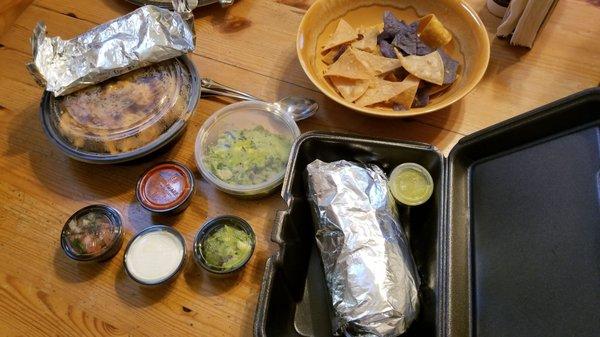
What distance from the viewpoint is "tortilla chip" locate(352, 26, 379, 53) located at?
116cm

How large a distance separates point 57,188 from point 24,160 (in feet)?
0.43

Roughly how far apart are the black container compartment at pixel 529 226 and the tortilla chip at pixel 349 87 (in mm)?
267

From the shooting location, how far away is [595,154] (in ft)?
2.38

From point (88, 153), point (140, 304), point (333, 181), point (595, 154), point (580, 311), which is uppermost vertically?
point (595, 154)

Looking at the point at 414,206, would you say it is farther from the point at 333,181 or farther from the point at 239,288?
the point at 239,288

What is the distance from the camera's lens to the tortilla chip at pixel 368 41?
3.81ft

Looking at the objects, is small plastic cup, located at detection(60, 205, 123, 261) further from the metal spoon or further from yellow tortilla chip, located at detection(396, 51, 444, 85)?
yellow tortilla chip, located at detection(396, 51, 444, 85)

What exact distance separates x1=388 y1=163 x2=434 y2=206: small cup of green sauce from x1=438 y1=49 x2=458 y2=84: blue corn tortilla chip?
26cm

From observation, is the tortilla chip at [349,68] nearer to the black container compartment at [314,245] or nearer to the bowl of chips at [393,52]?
the bowl of chips at [393,52]

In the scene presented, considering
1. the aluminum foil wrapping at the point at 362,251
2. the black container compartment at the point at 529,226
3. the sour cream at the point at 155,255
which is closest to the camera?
the black container compartment at the point at 529,226

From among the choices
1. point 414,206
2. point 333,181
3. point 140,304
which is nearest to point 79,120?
point 140,304

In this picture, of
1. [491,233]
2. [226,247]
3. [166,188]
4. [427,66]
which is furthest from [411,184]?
[166,188]

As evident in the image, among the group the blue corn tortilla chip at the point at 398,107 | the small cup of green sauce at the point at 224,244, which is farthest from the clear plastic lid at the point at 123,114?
the blue corn tortilla chip at the point at 398,107

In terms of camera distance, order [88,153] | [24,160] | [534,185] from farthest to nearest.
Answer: [24,160] < [88,153] < [534,185]
